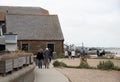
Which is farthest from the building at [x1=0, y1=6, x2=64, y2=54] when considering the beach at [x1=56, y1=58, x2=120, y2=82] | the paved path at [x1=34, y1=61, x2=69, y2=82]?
the paved path at [x1=34, y1=61, x2=69, y2=82]

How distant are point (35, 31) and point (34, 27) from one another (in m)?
1.24

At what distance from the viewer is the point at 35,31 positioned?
2692 inches

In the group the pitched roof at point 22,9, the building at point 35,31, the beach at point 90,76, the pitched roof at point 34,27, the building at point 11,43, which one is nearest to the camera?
the beach at point 90,76

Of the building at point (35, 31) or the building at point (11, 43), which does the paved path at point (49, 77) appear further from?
the building at point (35, 31)

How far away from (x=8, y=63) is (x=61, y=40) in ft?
172

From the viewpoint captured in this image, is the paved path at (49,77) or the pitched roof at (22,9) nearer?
the paved path at (49,77)

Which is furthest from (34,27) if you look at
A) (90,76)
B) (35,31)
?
(90,76)

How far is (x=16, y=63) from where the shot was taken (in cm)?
1565

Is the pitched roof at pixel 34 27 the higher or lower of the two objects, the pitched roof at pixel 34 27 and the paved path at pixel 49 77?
the higher

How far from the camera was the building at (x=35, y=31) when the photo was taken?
217ft

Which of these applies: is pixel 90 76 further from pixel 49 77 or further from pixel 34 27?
pixel 34 27

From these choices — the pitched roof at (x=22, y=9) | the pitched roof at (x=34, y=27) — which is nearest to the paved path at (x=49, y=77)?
the pitched roof at (x=34, y=27)

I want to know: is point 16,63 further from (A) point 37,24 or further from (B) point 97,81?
(A) point 37,24

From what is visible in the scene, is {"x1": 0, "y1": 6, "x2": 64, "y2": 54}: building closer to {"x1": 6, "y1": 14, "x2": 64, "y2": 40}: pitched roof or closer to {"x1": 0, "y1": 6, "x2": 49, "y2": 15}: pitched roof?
{"x1": 6, "y1": 14, "x2": 64, "y2": 40}: pitched roof
